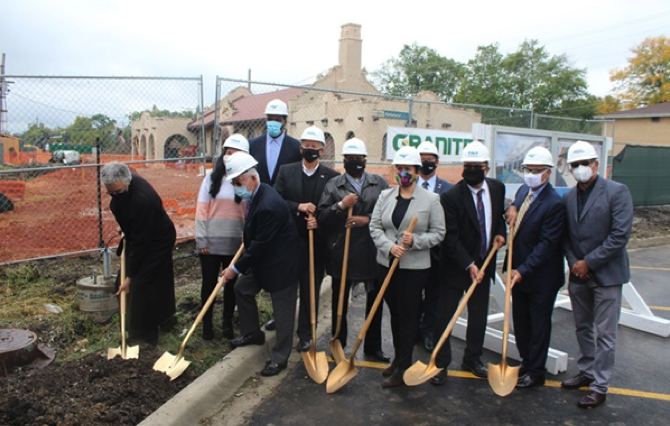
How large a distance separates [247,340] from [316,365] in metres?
0.70

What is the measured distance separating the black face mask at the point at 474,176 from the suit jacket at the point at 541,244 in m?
0.47

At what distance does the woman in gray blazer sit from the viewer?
4102 mm

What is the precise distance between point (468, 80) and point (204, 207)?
161ft

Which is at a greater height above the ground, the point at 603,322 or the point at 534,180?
the point at 534,180

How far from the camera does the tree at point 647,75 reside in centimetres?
4253

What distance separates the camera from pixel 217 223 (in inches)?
193

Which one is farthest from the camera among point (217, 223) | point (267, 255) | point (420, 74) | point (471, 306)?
point (420, 74)

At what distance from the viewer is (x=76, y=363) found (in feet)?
13.0

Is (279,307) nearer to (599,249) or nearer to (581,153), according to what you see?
(599,249)

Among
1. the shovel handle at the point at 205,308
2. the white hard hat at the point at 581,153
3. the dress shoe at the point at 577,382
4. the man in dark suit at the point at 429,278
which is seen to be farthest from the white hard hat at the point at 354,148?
the dress shoe at the point at 577,382

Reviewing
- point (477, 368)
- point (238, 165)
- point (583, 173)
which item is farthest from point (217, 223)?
point (583, 173)

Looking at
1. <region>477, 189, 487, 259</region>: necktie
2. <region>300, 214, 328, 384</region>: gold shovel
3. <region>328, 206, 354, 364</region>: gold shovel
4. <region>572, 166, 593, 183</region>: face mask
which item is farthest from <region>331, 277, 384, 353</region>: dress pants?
<region>572, 166, 593, 183</region>: face mask

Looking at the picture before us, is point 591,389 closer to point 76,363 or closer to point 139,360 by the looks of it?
point 139,360

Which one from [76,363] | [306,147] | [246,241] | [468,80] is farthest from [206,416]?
[468,80]
